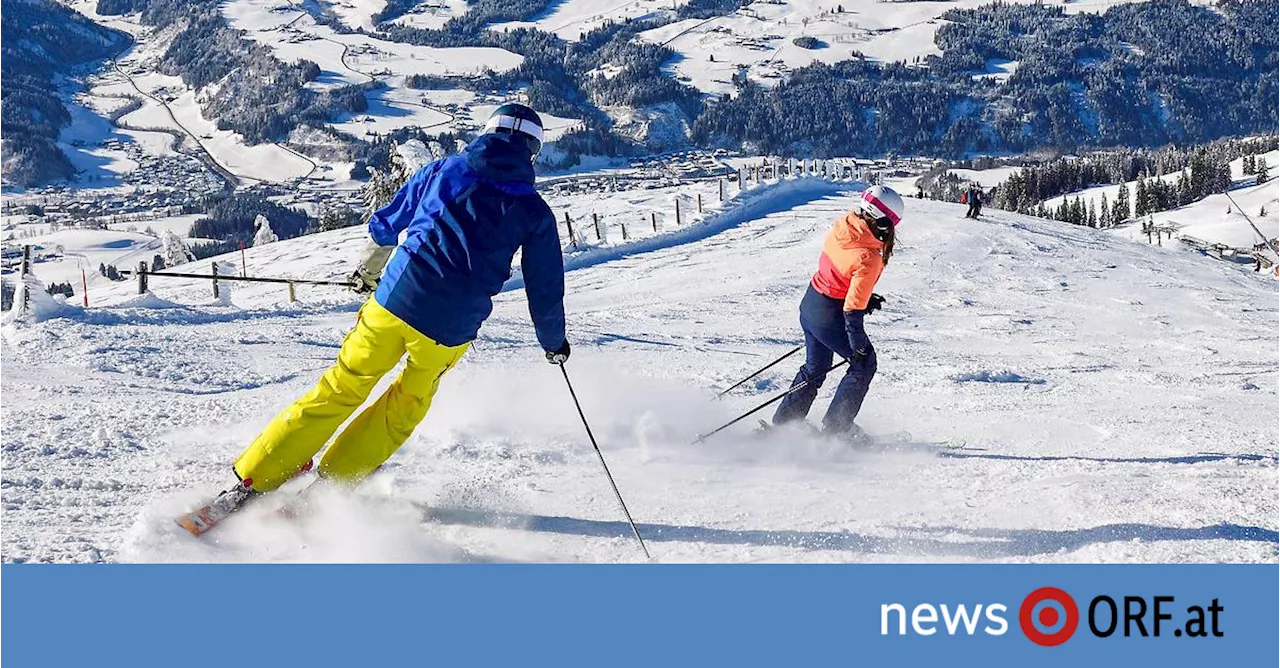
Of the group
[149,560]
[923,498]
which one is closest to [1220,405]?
[923,498]

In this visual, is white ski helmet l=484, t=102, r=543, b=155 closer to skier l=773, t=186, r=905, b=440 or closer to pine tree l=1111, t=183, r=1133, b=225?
skier l=773, t=186, r=905, b=440

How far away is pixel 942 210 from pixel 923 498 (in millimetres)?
26651

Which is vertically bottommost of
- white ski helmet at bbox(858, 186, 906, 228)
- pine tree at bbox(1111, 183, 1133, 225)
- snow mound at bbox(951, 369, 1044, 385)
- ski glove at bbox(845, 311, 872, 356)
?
pine tree at bbox(1111, 183, 1133, 225)

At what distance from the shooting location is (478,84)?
622 feet

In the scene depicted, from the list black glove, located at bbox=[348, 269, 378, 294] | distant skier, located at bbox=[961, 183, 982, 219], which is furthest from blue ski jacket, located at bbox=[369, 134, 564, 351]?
distant skier, located at bbox=[961, 183, 982, 219]

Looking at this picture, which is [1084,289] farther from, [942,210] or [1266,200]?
[1266,200]

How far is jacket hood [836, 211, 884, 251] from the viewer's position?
19.3ft

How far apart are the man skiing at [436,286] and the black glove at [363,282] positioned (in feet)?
1.85

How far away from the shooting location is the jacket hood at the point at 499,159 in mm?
4062

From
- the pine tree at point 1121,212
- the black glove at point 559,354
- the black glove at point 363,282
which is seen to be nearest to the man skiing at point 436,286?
the black glove at point 559,354

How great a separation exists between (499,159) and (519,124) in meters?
0.20

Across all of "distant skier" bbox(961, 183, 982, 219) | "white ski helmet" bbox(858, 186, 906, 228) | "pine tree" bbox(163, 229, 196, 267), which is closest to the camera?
"white ski helmet" bbox(858, 186, 906, 228)
